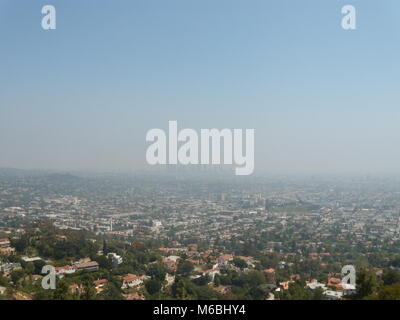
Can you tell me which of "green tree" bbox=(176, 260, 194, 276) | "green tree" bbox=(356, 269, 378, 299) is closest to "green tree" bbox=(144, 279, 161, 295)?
"green tree" bbox=(176, 260, 194, 276)

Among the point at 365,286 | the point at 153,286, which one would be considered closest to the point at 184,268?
the point at 153,286

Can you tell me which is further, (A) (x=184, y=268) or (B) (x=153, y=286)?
(A) (x=184, y=268)

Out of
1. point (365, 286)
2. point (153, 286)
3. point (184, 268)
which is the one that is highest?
point (365, 286)

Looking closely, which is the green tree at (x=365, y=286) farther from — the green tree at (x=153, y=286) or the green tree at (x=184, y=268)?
the green tree at (x=184, y=268)

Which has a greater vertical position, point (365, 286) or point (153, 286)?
point (365, 286)

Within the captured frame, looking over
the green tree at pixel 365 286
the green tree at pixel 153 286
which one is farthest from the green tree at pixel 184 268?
the green tree at pixel 365 286

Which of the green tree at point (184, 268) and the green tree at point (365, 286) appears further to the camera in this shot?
the green tree at point (184, 268)

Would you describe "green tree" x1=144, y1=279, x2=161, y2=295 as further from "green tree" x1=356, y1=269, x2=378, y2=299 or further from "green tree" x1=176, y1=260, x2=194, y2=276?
"green tree" x1=356, y1=269, x2=378, y2=299

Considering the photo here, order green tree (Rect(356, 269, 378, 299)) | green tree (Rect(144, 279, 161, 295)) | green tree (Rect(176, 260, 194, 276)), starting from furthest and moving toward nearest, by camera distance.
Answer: green tree (Rect(176, 260, 194, 276))
green tree (Rect(144, 279, 161, 295))
green tree (Rect(356, 269, 378, 299))

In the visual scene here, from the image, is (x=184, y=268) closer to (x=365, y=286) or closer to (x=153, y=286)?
(x=153, y=286)
